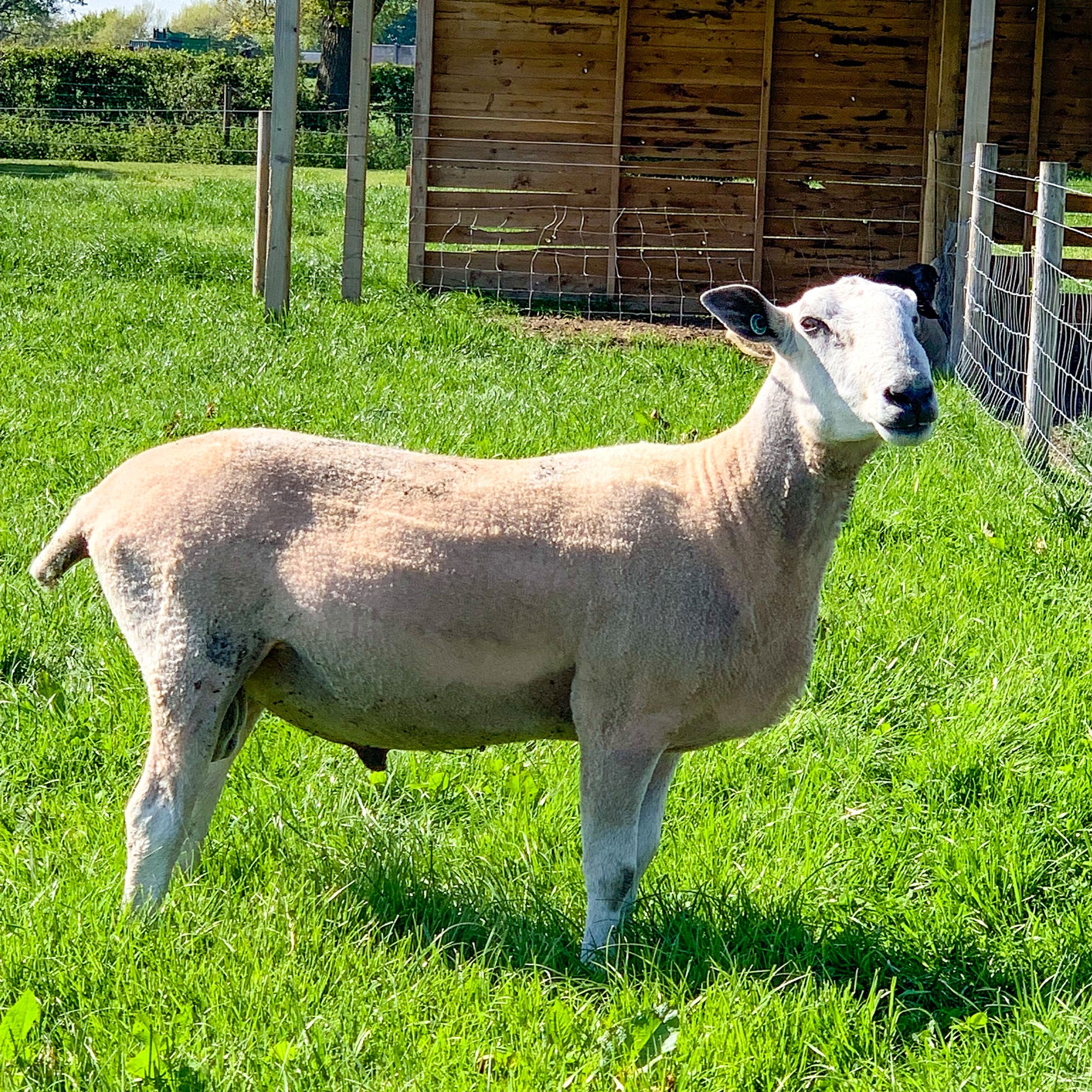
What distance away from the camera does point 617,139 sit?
1334cm

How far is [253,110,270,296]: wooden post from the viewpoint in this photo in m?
11.6

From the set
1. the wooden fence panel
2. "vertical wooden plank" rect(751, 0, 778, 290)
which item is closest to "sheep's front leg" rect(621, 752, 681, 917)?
the wooden fence panel

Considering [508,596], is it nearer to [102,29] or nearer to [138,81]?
[138,81]

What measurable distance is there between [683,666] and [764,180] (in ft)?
36.4

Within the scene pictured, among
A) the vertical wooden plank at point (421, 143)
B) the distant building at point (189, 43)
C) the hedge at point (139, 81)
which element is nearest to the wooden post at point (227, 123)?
the hedge at point (139, 81)

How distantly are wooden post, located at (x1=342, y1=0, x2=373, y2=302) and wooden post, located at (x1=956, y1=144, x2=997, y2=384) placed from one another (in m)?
4.38

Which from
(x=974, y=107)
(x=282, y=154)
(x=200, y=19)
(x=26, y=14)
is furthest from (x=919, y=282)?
(x=200, y=19)

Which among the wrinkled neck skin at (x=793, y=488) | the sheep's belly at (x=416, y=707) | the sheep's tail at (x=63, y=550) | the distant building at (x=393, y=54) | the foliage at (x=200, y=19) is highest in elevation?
the foliage at (x=200, y=19)

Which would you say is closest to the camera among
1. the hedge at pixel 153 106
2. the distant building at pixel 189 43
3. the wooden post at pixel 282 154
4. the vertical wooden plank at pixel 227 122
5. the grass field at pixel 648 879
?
the grass field at pixel 648 879

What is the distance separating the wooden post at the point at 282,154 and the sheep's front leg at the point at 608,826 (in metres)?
7.64

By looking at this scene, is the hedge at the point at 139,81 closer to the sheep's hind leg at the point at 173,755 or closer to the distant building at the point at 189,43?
the sheep's hind leg at the point at 173,755

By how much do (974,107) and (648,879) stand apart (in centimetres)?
763

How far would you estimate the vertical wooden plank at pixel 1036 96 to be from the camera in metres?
13.8

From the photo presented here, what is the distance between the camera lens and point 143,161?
29.0 m
